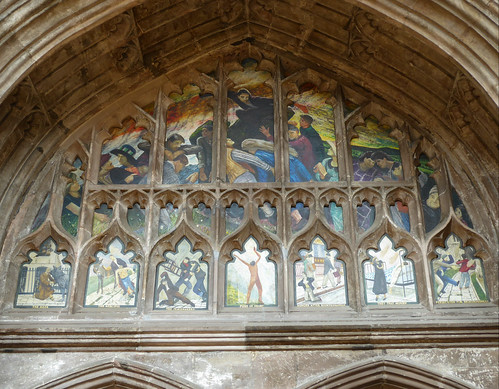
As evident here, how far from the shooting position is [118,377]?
648 cm

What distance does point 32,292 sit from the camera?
708 centimetres

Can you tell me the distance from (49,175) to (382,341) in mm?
3547

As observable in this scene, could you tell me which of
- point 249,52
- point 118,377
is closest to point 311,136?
point 249,52

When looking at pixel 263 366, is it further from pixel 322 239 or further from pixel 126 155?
pixel 126 155

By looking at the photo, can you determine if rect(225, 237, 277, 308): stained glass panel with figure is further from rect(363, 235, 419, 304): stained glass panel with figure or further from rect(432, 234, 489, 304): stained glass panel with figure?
rect(432, 234, 489, 304): stained glass panel with figure

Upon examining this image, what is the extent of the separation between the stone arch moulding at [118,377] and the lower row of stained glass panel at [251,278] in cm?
64

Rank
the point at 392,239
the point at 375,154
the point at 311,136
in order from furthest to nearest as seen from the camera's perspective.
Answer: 1. the point at 311,136
2. the point at 375,154
3. the point at 392,239

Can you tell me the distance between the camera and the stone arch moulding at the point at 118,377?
6.41m

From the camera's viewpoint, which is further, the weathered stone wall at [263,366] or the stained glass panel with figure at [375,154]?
the stained glass panel with figure at [375,154]

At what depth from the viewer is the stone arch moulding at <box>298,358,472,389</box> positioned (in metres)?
6.39

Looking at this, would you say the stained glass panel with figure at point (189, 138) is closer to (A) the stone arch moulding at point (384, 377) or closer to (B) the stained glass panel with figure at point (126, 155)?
(B) the stained glass panel with figure at point (126, 155)

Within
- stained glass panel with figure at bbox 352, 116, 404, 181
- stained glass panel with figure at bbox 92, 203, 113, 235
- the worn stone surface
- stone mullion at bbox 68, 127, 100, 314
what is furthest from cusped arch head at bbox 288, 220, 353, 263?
stone mullion at bbox 68, 127, 100, 314

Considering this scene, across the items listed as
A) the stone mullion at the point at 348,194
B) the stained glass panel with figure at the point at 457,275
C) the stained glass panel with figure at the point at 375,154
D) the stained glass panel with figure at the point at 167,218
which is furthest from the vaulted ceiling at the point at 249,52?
the stained glass panel with figure at the point at 167,218

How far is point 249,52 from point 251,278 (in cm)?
261
